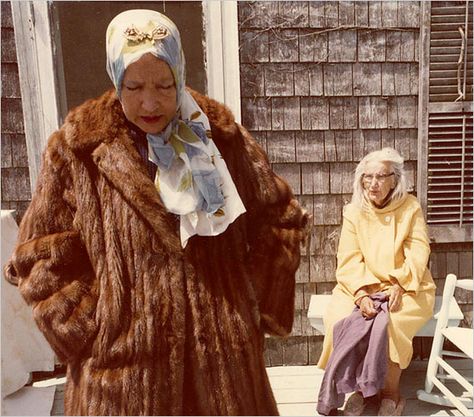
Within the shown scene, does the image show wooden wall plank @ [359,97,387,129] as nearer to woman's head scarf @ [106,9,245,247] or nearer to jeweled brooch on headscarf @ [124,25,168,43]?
woman's head scarf @ [106,9,245,247]

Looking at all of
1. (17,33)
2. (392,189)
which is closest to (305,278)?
(392,189)

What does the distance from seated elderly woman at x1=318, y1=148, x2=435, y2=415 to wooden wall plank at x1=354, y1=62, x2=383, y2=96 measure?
0.31m

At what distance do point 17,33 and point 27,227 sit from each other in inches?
55.1

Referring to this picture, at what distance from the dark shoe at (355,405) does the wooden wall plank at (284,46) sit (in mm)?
1643

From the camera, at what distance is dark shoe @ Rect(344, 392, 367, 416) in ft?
7.21

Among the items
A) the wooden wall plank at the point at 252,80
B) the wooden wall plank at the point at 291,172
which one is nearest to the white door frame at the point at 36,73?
the wooden wall plank at the point at 252,80

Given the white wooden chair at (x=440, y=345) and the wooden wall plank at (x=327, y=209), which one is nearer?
the white wooden chair at (x=440, y=345)

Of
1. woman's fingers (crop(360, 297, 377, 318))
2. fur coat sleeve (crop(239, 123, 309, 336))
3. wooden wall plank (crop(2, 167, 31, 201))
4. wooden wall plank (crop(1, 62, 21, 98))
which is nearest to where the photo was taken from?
fur coat sleeve (crop(239, 123, 309, 336))

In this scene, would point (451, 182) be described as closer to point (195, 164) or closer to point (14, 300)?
point (195, 164)

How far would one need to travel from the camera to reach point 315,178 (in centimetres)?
249

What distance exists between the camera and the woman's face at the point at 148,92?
1.12 metres

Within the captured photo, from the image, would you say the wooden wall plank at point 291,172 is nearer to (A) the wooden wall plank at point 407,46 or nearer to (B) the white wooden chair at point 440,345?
(A) the wooden wall plank at point 407,46

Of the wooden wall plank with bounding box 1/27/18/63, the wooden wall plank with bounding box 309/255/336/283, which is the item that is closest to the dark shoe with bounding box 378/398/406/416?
the wooden wall plank with bounding box 309/255/336/283

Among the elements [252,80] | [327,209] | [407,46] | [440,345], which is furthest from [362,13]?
[440,345]
